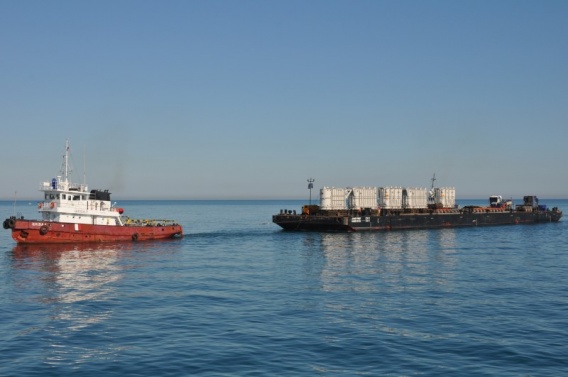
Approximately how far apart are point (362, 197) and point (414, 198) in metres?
15.6

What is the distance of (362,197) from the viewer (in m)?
126

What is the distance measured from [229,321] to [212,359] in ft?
24.5

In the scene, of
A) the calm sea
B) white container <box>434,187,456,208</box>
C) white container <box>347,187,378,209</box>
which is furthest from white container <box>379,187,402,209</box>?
the calm sea

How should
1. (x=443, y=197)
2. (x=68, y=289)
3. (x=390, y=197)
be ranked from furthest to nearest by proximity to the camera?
(x=443, y=197), (x=390, y=197), (x=68, y=289)

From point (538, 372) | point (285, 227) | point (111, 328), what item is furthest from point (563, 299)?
point (285, 227)

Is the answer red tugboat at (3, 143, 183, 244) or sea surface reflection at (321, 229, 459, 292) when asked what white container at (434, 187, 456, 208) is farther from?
red tugboat at (3, 143, 183, 244)

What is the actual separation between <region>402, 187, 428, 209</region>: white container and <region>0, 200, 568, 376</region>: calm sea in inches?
2464

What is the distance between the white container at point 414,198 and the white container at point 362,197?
347 inches

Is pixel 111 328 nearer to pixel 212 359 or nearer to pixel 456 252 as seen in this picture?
pixel 212 359

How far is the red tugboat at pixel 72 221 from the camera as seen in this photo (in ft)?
258

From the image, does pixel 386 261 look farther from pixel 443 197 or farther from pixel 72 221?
pixel 443 197

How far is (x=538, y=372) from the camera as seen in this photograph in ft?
82.3

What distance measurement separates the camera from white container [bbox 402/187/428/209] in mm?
132625

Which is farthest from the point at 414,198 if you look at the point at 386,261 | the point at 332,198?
the point at 386,261
